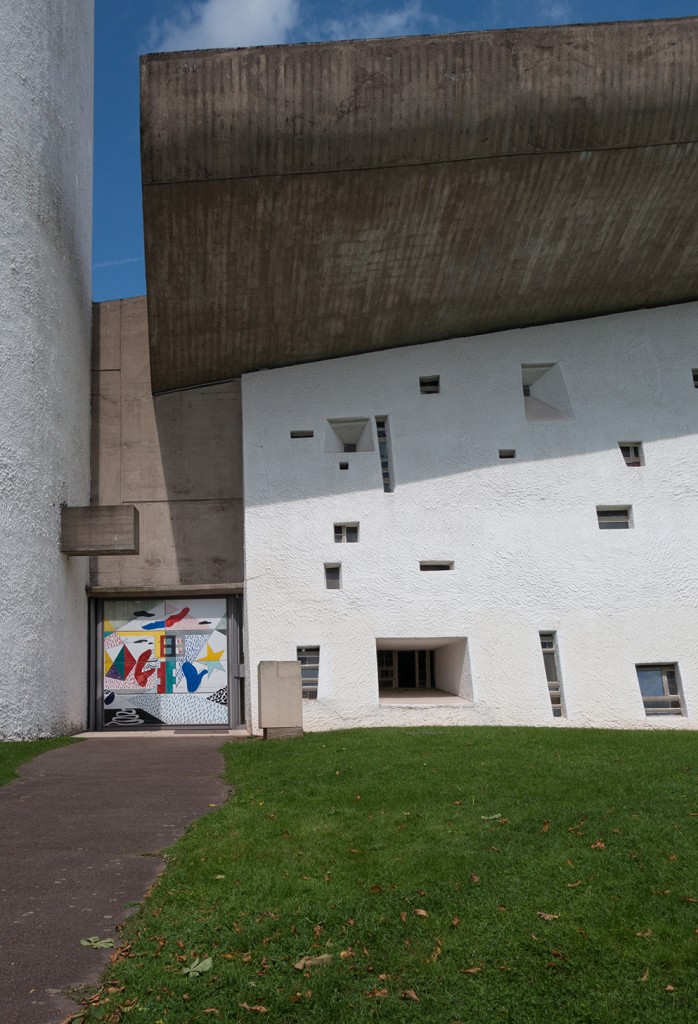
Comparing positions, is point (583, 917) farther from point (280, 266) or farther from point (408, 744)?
point (280, 266)

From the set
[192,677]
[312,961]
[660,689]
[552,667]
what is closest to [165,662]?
[192,677]

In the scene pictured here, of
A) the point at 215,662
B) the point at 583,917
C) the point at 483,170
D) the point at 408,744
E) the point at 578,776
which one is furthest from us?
the point at 215,662

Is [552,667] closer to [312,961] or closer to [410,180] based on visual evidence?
[410,180]

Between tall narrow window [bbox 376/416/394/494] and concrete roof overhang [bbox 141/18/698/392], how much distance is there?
163cm

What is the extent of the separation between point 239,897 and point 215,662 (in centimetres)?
1127

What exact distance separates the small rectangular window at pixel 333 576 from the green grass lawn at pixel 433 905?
6699mm

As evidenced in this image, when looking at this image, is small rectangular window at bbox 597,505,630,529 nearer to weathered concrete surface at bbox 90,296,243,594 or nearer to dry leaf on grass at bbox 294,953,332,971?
weathered concrete surface at bbox 90,296,243,594

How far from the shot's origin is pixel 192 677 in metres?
16.5

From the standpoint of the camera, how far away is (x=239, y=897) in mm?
5414

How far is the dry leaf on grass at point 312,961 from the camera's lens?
441cm

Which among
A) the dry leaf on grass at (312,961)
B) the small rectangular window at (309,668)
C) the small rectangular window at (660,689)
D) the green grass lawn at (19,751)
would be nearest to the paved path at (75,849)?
the green grass lawn at (19,751)

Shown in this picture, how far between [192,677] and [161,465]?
4081mm

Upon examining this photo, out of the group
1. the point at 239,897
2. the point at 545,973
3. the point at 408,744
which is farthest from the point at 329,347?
the point at 545,973

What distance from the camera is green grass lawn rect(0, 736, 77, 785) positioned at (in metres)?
10.2
